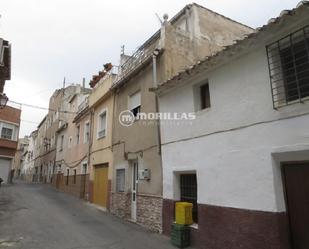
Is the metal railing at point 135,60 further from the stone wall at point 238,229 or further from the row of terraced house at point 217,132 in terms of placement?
the stone wall at point 238,229

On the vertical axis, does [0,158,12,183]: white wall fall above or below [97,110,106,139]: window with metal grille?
below

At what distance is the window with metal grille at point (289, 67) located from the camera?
5125mm

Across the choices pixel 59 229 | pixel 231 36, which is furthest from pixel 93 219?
pixel 231 36

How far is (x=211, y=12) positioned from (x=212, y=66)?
605 centimetres

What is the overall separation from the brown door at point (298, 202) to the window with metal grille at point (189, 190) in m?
2.84

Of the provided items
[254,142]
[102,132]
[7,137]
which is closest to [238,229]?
[254,142]

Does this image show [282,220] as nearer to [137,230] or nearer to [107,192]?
[137,230]

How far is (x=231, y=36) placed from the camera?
39.7 feet

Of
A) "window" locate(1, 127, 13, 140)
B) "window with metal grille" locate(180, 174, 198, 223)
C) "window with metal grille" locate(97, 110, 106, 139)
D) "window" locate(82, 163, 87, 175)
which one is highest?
"window" locate(1, 127, 13, 140)

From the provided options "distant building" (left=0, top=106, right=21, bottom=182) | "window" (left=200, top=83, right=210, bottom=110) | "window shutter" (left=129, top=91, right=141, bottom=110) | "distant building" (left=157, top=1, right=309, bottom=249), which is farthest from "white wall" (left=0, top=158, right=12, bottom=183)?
"window" (left=200, top=83, right=210, bottom=110)

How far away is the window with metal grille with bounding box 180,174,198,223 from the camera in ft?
24.7

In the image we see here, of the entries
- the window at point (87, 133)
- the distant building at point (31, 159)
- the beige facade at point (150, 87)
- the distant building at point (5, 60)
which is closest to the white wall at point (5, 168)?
the distant building at point (31, 159)

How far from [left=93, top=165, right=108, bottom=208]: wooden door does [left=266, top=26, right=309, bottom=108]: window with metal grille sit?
9.57 m

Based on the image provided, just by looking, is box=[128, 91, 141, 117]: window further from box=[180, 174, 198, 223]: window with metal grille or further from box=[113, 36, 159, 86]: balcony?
box=[180, 174, 198, 223]: window with metal grille
